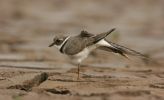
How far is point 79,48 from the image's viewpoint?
780cm

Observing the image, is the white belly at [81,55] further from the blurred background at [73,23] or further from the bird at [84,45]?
the blurred background at [73,23]

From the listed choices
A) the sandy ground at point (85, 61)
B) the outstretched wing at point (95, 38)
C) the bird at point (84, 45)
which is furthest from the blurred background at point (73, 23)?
the outstretched wing at point (95, 38)

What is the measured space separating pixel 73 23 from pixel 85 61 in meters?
7.05

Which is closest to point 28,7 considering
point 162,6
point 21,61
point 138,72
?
point 162,6

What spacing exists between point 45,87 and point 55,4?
14099mm

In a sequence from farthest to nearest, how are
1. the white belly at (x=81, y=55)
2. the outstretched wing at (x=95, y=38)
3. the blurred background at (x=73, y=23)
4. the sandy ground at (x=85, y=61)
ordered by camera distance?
the blurred background at (x=73, y=23) < the white belly at (x=81, y=55) < the outstretched wing at (x=95, y=38) < the sandy ground at (x=85, y=61)

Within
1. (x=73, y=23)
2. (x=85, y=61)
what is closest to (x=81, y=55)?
(x=85, y=61)

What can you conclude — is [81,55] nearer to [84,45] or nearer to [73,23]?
[84,45]

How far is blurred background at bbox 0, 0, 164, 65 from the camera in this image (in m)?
12.6

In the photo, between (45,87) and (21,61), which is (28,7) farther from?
(45,87)

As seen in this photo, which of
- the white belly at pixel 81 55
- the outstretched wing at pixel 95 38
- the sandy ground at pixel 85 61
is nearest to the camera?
the sandy ground at pixel 85 61

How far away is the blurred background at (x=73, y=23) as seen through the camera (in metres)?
12.6

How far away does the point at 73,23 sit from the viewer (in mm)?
17688

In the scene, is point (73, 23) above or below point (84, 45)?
above
